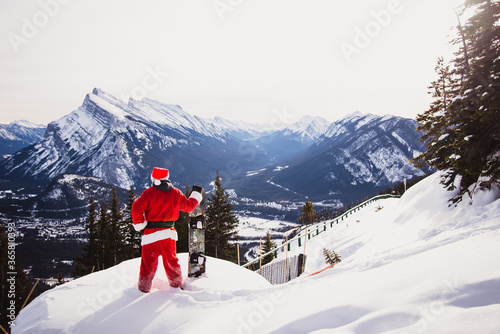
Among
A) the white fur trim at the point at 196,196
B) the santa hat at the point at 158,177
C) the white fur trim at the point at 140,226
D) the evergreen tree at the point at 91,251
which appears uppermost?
the santa hat at the point at 158,177

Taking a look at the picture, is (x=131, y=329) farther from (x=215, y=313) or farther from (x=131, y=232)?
(x=131, y=232)

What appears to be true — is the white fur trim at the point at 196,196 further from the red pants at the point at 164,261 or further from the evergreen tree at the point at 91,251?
the evergreen tree at the point at 91,251

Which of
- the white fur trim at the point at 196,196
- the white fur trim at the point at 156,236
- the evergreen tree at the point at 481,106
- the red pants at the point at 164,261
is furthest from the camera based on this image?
the evergreen tree at the point at 481,106

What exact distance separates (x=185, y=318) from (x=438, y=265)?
3589mm

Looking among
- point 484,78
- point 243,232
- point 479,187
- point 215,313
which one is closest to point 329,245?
point 479,187

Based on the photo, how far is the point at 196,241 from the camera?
5.77 m

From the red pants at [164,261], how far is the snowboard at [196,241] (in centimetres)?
52

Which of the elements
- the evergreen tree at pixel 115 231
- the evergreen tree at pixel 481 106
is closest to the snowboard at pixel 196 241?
the evergreen tree at pixel 481 106

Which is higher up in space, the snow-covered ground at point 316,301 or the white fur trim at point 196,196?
the white fur trim at point 196,196

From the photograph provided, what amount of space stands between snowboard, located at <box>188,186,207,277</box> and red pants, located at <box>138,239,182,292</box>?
0.52 m

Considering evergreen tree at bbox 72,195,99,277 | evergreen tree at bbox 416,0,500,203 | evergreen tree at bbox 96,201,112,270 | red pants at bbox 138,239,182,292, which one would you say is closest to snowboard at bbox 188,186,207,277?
red pants at bbox 138,239,182,292

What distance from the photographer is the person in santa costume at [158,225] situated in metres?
4.68

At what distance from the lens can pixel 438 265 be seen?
11.0ft

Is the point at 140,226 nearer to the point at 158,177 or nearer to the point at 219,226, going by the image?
the point at 158,177
